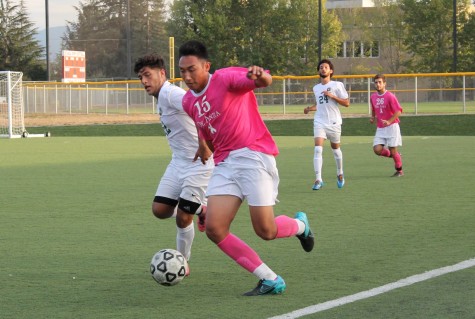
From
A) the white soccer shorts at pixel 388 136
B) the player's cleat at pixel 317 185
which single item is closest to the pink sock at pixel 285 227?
the player's cleat at pixel 317 185

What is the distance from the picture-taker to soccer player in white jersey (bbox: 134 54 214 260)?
26.4 feet

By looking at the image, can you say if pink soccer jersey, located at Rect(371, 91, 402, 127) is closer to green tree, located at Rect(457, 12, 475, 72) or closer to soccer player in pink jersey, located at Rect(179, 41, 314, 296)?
soccer player in pink jersey, located at Rect(179, 41, 314, 296)

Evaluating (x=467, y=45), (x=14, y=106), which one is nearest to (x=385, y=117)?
(x=14, y=106)

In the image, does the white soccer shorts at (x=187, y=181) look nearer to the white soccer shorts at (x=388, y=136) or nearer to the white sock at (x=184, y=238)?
the white sock at (x=184, y=238)

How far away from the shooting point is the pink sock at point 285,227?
287 inches

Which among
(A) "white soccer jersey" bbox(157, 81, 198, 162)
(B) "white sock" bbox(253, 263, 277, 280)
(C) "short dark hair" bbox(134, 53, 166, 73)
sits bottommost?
(B) "white sock" bbox(253, 263, 277, 280)

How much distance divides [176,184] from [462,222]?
3884 millimetres

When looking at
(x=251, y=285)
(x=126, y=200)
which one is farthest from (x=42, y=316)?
(x=126, y=200)

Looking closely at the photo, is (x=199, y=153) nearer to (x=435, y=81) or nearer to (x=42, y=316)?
(x=42, y=316)

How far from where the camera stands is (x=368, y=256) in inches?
339

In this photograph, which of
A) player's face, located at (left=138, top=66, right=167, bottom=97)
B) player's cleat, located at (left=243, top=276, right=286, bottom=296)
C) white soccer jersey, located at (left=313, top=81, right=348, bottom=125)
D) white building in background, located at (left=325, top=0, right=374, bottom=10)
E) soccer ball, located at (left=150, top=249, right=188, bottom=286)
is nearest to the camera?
A: player's cleat, located at (left=243, top=276, right=286, bottom=296)

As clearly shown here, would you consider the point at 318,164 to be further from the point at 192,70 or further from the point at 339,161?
the point at 192,70

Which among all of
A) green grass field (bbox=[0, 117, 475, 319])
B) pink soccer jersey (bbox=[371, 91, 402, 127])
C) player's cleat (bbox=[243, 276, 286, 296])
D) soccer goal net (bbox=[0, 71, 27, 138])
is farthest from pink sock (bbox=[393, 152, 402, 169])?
soccer goal net (bbox=[0, 71, 27, 138])

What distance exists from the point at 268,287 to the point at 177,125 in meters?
1.93
